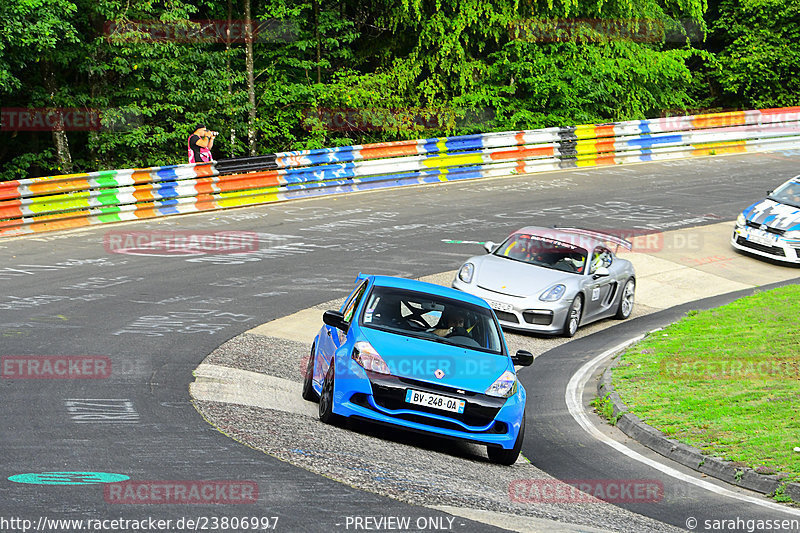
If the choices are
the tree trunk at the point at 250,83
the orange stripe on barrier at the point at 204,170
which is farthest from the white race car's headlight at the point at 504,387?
the tree trunk at the point at 250,83

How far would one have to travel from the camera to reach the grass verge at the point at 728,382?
992 cm

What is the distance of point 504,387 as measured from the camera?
923cm

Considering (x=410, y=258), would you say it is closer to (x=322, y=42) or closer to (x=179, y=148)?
(x=179, y=148)

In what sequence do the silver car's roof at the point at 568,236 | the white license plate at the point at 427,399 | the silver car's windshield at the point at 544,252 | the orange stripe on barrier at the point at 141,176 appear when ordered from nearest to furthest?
the white license plate at the point at 427,399 → the silver car's windshield at the point at 544,252 → the silver car's roof at the point at 568,236 → the orange stripe on barrier at the point at 141,176

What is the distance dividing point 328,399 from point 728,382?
5.59 metres

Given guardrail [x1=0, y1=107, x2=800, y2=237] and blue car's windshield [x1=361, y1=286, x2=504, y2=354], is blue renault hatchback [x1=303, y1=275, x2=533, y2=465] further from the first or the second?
guardrail [x1=0, y1=107, x2=800, y2=237]

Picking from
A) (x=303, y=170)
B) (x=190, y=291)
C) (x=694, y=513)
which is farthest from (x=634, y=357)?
(x=303, y=170)

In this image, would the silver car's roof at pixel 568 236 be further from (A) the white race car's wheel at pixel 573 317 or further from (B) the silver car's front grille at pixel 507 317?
(B) the silver car's front grille at pixel 507 317

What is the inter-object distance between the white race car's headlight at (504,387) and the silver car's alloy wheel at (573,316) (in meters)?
5.83

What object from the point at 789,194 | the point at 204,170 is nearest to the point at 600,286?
the point at 789,194

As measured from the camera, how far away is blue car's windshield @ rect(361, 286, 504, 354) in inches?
384

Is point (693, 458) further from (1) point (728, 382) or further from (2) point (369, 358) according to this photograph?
(2) point (369, 358)

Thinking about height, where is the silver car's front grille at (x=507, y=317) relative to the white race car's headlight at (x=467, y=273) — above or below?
below

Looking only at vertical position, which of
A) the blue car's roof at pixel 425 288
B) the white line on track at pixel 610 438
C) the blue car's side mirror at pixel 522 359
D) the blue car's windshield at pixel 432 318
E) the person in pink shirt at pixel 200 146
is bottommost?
the white line on track at pixel 610 438
